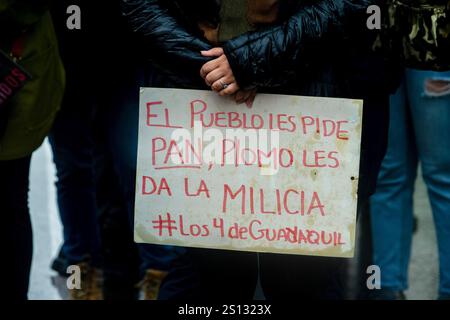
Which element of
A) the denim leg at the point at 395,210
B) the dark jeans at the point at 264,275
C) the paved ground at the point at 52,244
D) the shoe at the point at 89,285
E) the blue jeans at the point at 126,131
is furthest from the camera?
the paved ground at the point at 52,244

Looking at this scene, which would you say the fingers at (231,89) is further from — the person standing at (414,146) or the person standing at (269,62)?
the person standing at (414,146)

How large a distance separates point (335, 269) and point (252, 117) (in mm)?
572

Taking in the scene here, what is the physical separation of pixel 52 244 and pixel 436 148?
1818 mm

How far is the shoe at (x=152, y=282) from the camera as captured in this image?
3520 mm

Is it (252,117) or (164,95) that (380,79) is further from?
(164,95)

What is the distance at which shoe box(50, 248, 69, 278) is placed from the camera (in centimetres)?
396

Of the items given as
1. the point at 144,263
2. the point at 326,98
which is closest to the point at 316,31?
the point at 326,98

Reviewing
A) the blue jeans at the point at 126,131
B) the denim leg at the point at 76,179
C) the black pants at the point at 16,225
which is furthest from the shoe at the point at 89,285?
the black pants at the point at 16,225

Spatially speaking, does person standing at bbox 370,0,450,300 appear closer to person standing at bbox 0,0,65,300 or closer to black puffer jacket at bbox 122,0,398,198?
black puffer jacket at bbox 122,0,398,198

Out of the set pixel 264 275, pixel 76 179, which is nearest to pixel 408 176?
pixel 264 275

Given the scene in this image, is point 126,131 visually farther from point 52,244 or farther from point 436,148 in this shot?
point 52,244

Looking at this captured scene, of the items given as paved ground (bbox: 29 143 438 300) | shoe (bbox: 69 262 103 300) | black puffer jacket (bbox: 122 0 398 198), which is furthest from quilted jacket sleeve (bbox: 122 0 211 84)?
paved ground (bbox: 29 143 438 300)

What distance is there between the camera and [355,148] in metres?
2.66

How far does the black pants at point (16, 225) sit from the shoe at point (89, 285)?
0.54 metres
